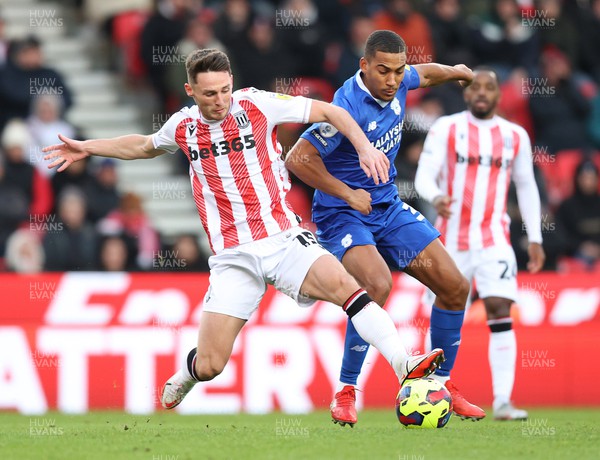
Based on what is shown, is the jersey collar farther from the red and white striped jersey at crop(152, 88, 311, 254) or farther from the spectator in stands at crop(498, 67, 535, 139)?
the spectator in stands at crop(498, 67, 535, 139)

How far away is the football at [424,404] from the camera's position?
6.95m

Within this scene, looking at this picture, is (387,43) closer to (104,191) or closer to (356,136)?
(356,136)

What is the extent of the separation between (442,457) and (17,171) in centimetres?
725

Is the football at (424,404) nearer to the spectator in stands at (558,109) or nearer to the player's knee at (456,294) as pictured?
the player's knee at (456,294)

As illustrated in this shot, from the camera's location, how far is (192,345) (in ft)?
34.9

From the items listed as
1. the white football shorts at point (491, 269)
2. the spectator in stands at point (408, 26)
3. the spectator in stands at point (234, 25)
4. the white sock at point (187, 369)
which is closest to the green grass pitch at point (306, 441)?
the white sock at point (187, 369)

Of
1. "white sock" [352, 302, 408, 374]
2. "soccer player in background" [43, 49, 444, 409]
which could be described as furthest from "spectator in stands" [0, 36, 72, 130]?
"white sock" [352, 302, 408, 374]

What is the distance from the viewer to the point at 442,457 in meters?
6.04

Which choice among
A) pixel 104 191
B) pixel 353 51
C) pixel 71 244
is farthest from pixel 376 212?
pixel 353 51

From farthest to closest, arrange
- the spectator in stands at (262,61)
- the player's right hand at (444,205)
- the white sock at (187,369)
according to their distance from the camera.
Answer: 1. the spectator in stands at (262,61)
2. the player's right hand at (444,205)
3. the white sock at (187,369)

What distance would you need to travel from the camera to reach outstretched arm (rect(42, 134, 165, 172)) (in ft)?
24.5

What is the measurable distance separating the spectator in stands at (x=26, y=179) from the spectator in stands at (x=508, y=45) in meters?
5.66

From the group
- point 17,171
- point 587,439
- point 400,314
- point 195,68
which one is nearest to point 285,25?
point 17,171

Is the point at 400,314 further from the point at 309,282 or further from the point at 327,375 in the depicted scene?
the point at 309,282
